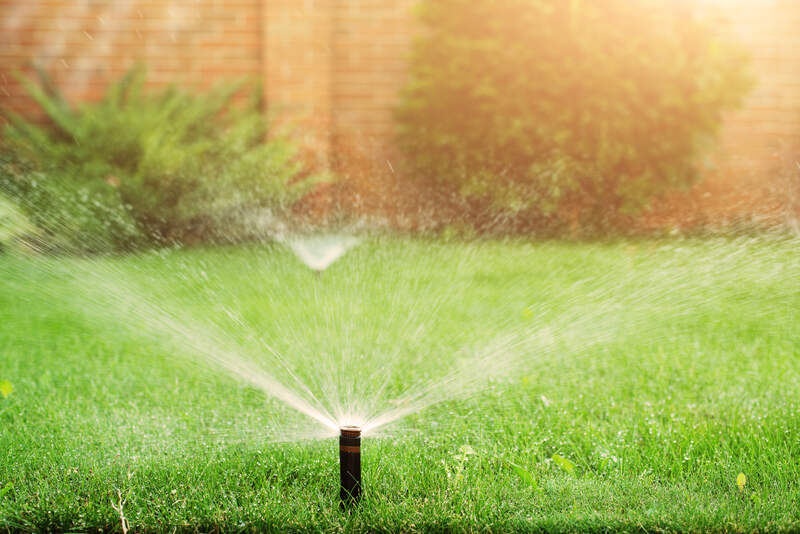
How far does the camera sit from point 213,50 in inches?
295

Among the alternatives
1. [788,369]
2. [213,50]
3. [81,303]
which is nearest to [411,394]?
[788,369]

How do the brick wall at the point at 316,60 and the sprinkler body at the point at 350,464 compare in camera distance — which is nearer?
the sprinkler body at the point at 350,464

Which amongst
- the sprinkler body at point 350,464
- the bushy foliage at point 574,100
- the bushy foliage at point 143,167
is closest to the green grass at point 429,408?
the sprinkler body at point 350,464

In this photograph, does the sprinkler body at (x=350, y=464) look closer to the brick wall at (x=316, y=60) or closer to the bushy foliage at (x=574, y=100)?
the bushy foliage at (x=574, y=100)

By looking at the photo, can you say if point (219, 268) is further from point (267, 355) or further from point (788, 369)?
point (788, 369)

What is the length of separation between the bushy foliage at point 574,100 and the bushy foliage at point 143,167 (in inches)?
58.2

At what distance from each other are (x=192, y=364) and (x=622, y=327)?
2.08 m

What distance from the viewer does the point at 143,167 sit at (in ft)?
21.4

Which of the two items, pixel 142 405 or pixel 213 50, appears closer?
pixel 142 405

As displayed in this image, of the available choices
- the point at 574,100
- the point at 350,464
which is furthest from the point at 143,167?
the point at 350,464

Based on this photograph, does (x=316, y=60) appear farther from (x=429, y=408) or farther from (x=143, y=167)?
(x=429, y=408)

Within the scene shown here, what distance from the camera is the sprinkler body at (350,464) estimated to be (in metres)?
1.93

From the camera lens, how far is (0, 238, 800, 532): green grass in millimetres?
2074

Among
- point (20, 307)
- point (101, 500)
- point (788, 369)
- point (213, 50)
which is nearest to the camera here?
point (101, 500)
